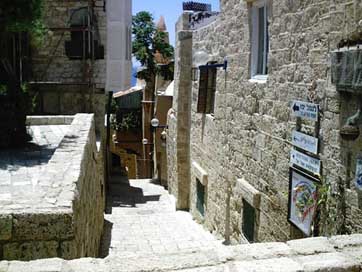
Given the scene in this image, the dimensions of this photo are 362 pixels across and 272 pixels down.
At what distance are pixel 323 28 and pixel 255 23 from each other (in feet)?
7.73

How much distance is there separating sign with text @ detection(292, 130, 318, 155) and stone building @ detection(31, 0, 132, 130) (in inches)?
370

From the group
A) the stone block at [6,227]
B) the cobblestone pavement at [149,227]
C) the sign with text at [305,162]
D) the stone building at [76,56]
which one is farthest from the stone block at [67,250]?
the stone building at [76,56]

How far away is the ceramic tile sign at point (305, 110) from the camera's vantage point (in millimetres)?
5012

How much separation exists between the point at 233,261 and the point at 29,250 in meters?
1.76

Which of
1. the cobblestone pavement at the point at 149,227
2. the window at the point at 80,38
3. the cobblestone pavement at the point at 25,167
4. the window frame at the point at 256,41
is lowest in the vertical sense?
the cobblestone pavement at the point at 149,227

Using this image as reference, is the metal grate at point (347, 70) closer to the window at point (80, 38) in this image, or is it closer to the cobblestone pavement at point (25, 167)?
the cobblestone pavement at point (25, 167)

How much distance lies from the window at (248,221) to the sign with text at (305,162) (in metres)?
1.70

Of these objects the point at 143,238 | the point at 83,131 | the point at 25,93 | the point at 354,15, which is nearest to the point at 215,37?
the point at 83,131

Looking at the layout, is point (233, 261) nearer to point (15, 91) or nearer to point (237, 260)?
point (237, 260)

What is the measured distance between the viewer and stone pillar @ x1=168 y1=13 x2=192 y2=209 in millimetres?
12234

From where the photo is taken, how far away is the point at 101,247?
9008 mm

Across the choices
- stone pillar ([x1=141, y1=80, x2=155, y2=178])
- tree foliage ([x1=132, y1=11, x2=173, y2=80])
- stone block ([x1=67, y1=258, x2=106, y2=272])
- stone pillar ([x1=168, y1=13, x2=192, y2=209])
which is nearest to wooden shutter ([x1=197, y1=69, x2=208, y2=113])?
stone pillar ([x1=168, y1=13, x2=192, y2=209])

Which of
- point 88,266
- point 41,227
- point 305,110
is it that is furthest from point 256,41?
point 88,266

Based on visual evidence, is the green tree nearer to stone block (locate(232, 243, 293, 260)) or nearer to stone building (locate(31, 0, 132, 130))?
stone building (locate(31, 0, 132, 130))
